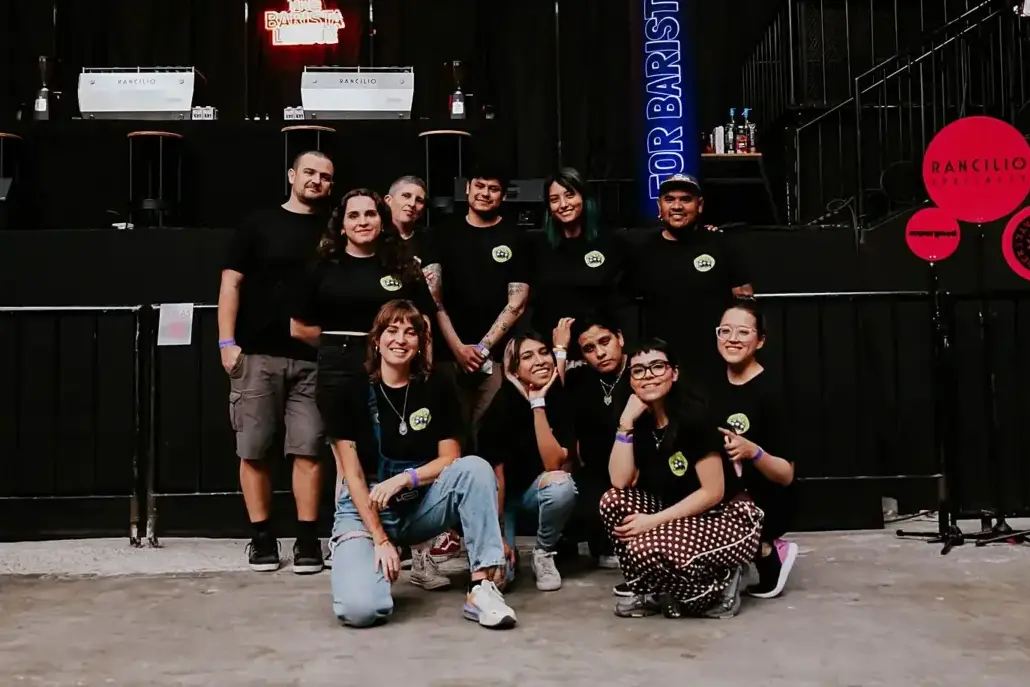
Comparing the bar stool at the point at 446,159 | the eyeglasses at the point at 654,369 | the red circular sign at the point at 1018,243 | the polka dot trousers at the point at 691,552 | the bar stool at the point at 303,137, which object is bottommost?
the polka dot trousers at the point at 691,552

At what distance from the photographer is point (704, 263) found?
4215mm

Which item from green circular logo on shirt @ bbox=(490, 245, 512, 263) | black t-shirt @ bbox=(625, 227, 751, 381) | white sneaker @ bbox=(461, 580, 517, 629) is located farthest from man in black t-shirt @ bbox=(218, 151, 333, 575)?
black t-shirt @ bbox=(625, 227, 751, 381)

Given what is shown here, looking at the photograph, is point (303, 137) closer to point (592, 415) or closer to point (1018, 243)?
point (592, 415)

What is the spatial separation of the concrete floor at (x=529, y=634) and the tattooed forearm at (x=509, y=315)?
0.97 m

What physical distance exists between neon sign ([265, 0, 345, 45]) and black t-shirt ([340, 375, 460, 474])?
7.49m

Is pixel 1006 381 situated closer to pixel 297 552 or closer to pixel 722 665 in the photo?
pixel 722 665

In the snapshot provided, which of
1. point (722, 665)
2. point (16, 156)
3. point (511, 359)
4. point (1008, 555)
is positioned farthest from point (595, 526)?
point (16, 156)

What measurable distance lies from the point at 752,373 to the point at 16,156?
5.87 m

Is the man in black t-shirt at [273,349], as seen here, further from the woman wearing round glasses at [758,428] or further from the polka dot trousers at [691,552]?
the woman wearing round glasses at [758,428]

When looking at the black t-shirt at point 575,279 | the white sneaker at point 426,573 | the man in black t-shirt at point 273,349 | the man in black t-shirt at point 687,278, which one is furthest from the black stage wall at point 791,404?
the white sneaker at point 426,573

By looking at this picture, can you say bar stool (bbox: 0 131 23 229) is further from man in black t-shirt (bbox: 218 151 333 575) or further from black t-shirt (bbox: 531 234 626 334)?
black t-shirt (bbox: 531 234 626 334)

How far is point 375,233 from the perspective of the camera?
3.81 metres

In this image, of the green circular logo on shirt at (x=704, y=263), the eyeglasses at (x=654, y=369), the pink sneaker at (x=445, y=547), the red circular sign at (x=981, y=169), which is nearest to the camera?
the eyeglasses at (x=654, y=369)

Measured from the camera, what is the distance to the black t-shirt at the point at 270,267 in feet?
13.3
